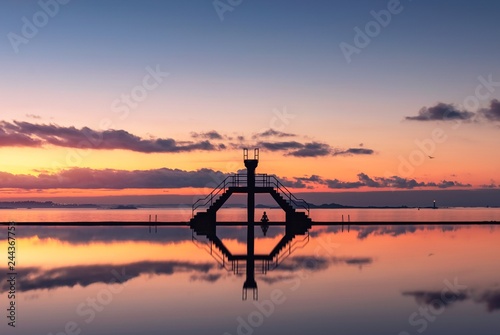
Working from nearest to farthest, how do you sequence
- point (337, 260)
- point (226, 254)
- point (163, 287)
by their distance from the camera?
point (163, 287) < point (337, 260) < point (226, 254)

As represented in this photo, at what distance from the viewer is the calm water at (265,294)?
1817 centimetres

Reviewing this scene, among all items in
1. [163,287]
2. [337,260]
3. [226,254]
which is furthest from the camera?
[226,254]

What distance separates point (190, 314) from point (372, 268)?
47.8 feet

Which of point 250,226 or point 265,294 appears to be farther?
point 250,226

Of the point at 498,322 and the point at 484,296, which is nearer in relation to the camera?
the point at 498,322

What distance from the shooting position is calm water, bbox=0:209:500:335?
1817cm

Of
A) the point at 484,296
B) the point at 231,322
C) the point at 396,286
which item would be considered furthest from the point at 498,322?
the point at 231,322

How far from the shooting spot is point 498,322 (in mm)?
18422

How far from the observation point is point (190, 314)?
19.9 meters

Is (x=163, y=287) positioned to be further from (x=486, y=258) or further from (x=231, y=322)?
(x=486, y=258)

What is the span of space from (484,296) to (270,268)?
11.6 m

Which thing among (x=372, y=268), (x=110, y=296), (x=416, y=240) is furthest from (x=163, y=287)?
(x=416, y=240)

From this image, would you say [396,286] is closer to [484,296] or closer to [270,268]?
[484,296]

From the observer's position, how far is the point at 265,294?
23125mm
